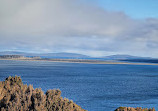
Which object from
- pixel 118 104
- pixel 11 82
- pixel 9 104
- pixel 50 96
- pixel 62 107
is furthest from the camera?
pixel 118 104

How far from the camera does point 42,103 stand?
15.6m

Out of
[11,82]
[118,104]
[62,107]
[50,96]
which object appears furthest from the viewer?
[118,104]

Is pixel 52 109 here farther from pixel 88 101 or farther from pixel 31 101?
pixel 88 101

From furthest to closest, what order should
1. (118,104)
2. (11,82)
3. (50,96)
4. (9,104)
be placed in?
1. (118,104)
2. (11,82)
3. (50,96)
4. (9,104)

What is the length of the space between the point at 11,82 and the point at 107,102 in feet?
60.6

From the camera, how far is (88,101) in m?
39.7

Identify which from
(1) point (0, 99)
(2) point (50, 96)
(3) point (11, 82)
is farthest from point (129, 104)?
(1) point (0, 99)

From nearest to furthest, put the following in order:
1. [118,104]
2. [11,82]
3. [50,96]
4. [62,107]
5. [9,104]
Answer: [9,104]
[62,107]
[50,96]
[11,82]
[118,104]

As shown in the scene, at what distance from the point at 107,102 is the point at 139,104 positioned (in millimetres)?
5513

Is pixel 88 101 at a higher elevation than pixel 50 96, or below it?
below

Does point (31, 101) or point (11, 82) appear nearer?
point (31, 101)

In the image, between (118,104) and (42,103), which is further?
(118,104)

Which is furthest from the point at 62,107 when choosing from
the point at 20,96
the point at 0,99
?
the point at 0,99

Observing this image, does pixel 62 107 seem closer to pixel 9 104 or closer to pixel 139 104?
pixel 9 104
